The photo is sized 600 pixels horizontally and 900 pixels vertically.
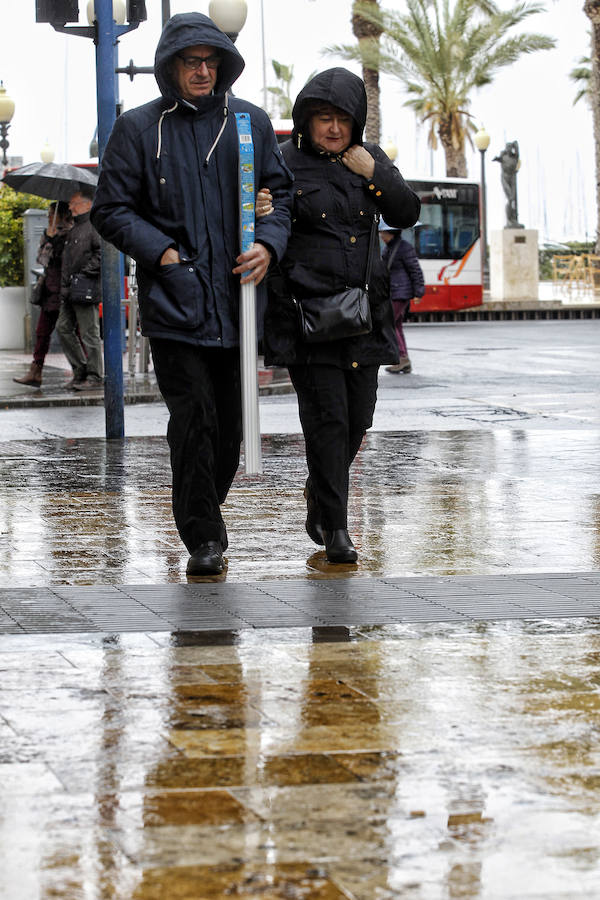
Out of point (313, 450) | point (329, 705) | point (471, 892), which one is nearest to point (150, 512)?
point (313, 450)

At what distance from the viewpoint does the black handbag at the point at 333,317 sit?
6109mm

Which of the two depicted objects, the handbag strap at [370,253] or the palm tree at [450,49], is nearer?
the handbag strap at [370,253]

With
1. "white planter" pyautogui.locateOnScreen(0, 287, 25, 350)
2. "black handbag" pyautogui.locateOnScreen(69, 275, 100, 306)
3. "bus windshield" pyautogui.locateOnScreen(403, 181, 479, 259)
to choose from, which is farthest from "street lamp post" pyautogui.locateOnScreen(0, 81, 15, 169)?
"black handbag" pyautogui.locateOnScreen(69, 275, 100, 306)

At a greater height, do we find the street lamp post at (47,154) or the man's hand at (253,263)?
the street lamp post at (47,154)

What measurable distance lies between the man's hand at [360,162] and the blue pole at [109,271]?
16.5ft

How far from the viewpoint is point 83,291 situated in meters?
15.8

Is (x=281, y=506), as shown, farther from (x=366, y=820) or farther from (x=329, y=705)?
(x=366, y=820)

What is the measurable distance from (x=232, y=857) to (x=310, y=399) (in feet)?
11.3

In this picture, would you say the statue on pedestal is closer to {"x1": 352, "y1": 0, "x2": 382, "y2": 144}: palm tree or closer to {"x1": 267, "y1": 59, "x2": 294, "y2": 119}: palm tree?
{"x1": 352, "y1": 0, "x2": 382, "y2": 144}: palm tree

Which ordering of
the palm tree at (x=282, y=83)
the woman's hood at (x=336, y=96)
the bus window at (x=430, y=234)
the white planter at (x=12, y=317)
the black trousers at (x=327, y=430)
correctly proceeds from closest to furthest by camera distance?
the woman's hood at (x=336, y=96), the black trousers at (x=327, y=430), the white planter at (x=12, y=317), the bus window at (x=430, y=234), the palm tree at (x=282, y=83)

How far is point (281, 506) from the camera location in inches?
312

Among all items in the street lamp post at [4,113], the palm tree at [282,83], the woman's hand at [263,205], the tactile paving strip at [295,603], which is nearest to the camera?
the tactile paving strip at [295,603]

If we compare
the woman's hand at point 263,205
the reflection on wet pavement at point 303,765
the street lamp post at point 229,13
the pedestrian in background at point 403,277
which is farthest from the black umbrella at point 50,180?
the reflection on wet pavement at point 303,765

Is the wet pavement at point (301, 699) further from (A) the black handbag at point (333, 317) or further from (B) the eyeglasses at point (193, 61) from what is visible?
(B) the eyeglasses at point (193, 61)
